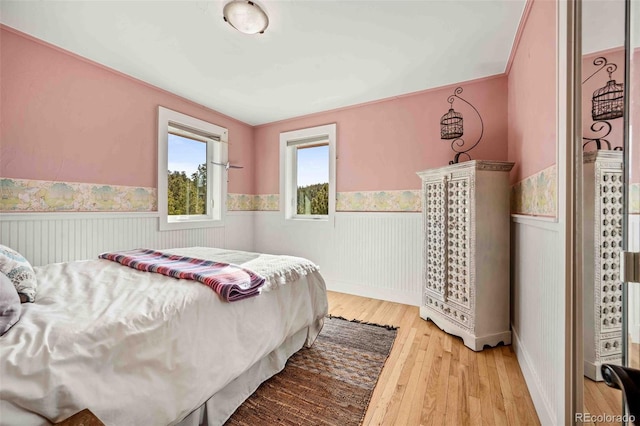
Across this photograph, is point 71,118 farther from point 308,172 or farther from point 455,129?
point 455,129

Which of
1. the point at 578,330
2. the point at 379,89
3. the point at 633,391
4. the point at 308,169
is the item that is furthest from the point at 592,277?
the point at 308,169

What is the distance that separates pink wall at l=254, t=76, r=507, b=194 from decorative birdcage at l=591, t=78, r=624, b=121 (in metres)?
1.74

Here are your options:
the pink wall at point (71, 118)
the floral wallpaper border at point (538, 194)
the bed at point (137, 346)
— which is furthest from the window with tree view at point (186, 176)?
the floral wallpaper border at point (538, 194)

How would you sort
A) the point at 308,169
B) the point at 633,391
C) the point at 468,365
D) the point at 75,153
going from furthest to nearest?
the point at 308,169 → the point at 75,153 → the point at 468,365 → the point at 633,391

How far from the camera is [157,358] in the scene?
96cm

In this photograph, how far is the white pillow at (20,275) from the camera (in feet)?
3.67

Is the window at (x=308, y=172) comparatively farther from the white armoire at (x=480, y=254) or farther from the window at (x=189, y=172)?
the white armoire at (x=480, y=254)

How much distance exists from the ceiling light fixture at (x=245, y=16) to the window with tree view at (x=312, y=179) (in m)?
1.85

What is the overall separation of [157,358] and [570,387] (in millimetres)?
1540

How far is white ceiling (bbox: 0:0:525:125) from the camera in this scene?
1662mm

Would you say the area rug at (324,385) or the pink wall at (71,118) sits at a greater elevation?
the pink wall at (71,118)

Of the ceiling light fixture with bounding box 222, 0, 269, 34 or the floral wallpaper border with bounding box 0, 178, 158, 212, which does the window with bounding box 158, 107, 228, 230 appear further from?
the ceiling light fixture with bounding box 222, 0, 269, 34

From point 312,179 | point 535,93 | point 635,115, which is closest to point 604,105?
point 635,115

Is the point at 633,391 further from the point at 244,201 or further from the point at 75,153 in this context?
the point at 244,201
